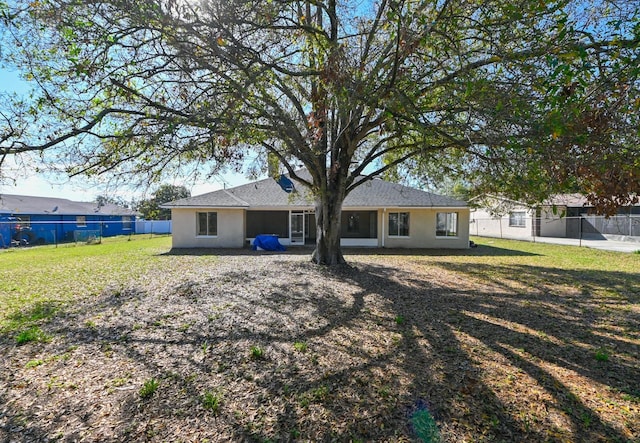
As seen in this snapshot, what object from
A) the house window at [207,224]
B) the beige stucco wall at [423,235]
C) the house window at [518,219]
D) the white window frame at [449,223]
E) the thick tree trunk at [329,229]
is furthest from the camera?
the house window at [518,219]

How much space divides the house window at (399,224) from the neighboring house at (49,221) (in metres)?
16.0

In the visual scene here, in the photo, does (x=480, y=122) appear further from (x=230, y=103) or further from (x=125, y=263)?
(x=125, y=263)

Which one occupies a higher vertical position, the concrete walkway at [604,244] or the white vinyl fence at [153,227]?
the white vinyl fence at [153,227]

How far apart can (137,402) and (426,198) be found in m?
16.9

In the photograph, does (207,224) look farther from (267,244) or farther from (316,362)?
(316,362)

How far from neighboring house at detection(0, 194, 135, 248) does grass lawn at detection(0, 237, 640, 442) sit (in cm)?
1628

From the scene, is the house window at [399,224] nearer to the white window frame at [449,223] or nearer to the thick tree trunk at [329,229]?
the white window frame at [449,223]

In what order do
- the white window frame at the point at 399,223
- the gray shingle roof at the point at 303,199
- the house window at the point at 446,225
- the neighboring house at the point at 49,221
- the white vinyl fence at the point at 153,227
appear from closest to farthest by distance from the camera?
1. the gray shingle roof at the point at 303,199
2. the white window frame at the point at 399,223
3. the house window at the point at 446,225
4. the neighboring house at the point at 49,221
5. the white vinyl fence at the point at 153,227

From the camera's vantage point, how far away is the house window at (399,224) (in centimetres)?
1827

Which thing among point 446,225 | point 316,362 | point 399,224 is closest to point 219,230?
point 399,224

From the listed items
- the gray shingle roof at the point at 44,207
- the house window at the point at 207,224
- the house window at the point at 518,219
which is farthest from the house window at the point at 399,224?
the gray shingle roof at the point at 44,207

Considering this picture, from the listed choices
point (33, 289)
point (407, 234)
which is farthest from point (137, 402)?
point (407, 234)

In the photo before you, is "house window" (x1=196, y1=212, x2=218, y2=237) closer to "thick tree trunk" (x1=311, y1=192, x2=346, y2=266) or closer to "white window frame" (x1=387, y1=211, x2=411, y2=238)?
"thick tree trunk" (x1=311, y1=192, x2=346, y2=266)

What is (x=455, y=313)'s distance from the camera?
20.1 feet
